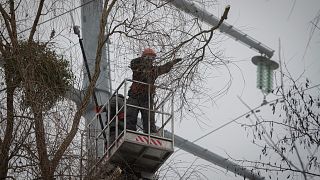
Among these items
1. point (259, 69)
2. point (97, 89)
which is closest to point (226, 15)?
point (97, 89)

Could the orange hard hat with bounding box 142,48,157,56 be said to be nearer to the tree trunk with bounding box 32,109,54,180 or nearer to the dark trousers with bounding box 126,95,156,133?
the dark trousers with bounding box 126,95,156,133

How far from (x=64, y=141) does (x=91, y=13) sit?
10.9 feet

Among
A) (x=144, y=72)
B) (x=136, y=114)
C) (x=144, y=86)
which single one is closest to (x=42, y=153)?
(x=144, y=72)

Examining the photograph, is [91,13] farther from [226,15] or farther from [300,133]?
[300,133]

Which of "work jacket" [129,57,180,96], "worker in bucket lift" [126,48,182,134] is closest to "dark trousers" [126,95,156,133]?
"worker in bucket lift" [126,48,182,134]

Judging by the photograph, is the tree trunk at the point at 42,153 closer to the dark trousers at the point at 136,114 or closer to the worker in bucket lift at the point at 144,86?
the worker in bucket lift at the point at 144,86

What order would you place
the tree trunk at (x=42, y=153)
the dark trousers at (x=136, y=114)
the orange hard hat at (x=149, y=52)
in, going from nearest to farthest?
the tree trunk at (x=42, y=153)
the orange hard hat at (x=149, y=52)
the dark trousers at (x=136, y=114)

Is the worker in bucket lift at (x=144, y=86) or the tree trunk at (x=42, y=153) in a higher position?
the worker in bucket lift at (x=144, y=86)

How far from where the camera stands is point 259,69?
18.8m

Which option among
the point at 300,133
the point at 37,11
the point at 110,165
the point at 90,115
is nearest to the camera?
the point at 300,133

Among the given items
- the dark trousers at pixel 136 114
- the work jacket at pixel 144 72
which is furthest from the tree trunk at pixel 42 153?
the dark trousers at pixel 136 114

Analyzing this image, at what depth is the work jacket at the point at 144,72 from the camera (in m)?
9.90

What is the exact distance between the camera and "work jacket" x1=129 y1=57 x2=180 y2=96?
390 inches

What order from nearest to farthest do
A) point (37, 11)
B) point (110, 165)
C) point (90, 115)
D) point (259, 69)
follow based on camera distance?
point (37, 11) < point (110, 165) < point (90, 115) < point (259, 69)
